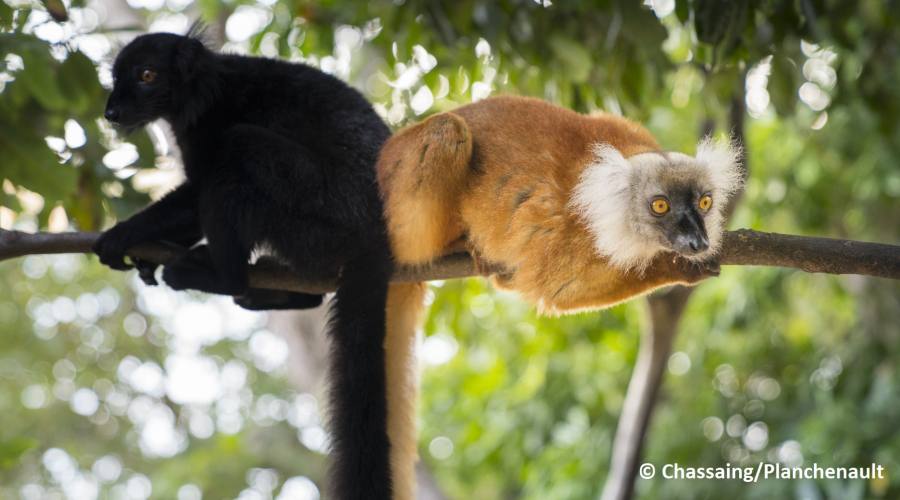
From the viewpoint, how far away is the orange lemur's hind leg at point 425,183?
429cm

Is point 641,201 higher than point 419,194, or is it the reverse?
point 641,201

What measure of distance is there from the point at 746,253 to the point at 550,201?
93 centimetres

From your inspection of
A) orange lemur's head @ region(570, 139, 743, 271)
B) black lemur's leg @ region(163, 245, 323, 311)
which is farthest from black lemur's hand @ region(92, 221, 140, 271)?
orange lemur's head @ region(570, 139, 743, 271)

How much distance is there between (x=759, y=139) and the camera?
31.7 ft

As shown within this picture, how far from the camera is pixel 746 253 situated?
149 inches

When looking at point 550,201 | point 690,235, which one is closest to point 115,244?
point 550,201

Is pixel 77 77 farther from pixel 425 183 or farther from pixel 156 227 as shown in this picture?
pixel 425 183

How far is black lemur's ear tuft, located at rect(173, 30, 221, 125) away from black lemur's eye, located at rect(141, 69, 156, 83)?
0.41ft

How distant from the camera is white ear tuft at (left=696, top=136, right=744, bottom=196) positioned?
4258mm

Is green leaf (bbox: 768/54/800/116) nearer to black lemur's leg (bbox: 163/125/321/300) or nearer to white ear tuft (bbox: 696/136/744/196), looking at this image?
white ear tuft (bbox: 696/136/744/196)

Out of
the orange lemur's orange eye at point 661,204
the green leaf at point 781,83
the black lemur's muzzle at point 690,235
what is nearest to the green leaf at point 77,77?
the orange lemur's orange eye at point 661,204

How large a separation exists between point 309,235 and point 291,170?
0.32m

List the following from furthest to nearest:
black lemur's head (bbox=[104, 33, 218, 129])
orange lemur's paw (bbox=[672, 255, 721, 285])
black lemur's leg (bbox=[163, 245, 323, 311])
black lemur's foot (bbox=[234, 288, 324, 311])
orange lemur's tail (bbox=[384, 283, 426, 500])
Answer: black lemur's foot (bbox=[234, 288, 324, 311])
black lemur's head (bbox=[104, 33, 218, 129])
orange lemur's tail (bbox=[384, 283, 426, 500])
black lemur's leg (bbox=[163, 245, 323, 311])
orange lemur's paw (bbox=[672, 255, 721, 285])

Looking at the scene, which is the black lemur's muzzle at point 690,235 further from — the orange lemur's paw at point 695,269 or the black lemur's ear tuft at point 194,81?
the black lemur's ear tuft at point 194,81
